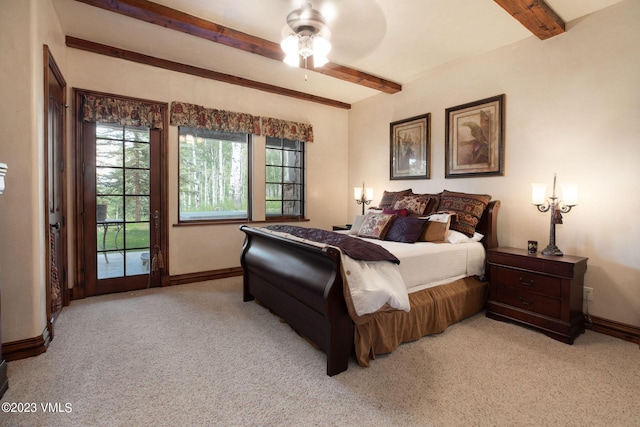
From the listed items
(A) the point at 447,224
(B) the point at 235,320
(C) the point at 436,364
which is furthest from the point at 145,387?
(A) the point at 447,224

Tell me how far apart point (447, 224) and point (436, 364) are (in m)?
1.48

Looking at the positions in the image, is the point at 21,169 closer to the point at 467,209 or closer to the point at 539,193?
the point at 467,209

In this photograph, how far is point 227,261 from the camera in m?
4.43

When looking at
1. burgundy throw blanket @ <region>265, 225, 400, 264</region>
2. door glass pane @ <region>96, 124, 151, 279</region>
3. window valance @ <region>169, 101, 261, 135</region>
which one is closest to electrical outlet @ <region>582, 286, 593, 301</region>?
burgundy throw blanket @ <region>265, 225, 400, 264</region>

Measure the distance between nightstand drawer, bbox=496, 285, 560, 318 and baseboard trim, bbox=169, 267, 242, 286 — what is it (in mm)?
3269

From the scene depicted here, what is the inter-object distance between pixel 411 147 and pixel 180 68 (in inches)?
126

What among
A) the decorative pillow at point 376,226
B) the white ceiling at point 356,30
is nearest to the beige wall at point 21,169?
the white ceiling at point 356,30

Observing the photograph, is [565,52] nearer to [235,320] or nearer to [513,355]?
[513,355]

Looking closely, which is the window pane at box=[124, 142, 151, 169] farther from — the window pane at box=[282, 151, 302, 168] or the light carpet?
the window pane at box=[282, 151, 302, 168]

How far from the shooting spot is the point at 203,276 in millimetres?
4211

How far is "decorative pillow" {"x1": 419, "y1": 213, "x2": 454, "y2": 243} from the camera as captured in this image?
3.16 metres

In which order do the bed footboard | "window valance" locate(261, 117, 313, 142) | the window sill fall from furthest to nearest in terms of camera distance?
"window valance" locate(261, 117, 313, 142) → the window sill → the bed footboard

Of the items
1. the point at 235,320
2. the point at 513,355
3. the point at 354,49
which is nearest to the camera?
the point at 513,355

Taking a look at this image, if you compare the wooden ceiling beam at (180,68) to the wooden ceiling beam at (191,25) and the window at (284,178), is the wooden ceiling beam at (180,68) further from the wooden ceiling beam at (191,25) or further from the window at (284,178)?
the wooden ceiling beam at (191,25)
